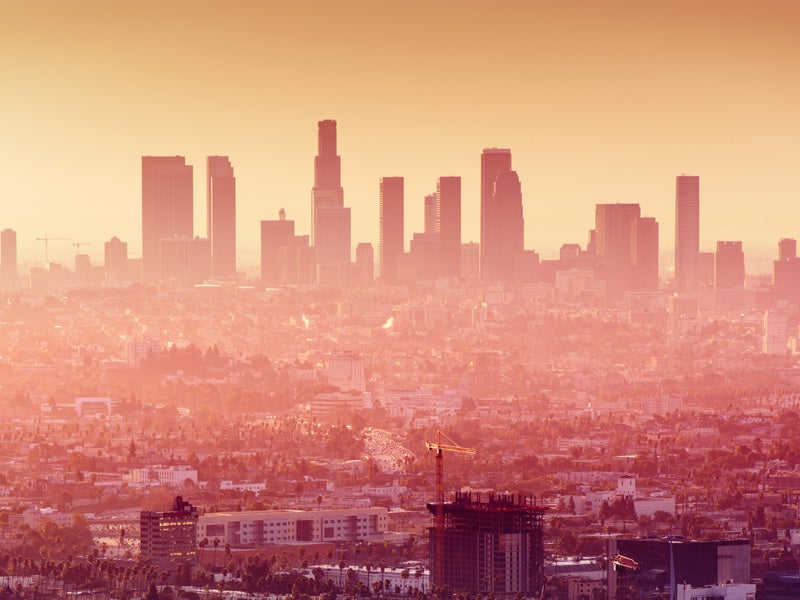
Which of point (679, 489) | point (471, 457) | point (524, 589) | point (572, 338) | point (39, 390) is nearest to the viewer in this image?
point (524, 589)

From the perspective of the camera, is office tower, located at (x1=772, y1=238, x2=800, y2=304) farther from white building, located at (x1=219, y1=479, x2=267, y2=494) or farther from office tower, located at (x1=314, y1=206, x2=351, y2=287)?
white building, located at (x1=219, y1=479, x2=267, y2=494)

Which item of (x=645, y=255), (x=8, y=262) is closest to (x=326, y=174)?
(x=8, y=262)

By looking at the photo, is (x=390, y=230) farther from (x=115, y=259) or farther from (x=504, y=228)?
(x=115, y=259)

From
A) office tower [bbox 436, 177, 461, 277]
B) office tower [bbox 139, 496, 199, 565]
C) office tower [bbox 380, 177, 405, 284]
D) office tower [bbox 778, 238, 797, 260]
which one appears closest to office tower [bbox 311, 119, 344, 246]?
office tower [bbox 380, 177, 405, 284]

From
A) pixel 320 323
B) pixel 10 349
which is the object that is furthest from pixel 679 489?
pixel 320 323

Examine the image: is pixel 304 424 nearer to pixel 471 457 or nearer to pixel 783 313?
pixel 471 457
